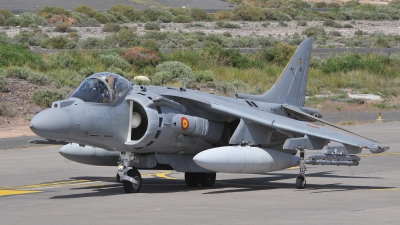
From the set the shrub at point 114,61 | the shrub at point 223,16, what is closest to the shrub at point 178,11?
the shrub at point 223,16

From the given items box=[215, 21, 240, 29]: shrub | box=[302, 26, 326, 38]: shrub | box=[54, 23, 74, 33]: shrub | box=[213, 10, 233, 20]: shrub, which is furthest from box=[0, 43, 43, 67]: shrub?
box=[213, 10, 233, 20]: shrub

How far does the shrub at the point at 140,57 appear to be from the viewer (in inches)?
1874

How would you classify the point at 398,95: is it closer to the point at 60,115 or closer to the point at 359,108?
the point at 359,108

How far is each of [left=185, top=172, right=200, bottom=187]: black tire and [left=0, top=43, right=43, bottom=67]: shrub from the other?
25461 mm

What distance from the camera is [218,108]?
60.3 feet

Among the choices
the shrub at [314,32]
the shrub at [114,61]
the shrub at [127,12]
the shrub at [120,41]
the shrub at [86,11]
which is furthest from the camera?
the shrub at [127,12]

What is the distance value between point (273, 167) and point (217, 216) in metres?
4.71

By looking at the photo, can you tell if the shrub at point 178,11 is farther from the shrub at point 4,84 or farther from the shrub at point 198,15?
the shrub at point 4,84

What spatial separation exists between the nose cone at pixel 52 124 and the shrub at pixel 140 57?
31.3m

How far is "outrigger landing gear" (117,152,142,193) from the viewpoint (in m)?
17.4

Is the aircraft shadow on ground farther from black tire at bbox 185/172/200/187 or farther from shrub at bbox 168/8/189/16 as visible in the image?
shrub at bbox 168/8/189/16

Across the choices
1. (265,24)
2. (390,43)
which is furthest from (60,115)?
(265,24)

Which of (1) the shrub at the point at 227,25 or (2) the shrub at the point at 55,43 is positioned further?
(1) the shrub at the point at 227,25

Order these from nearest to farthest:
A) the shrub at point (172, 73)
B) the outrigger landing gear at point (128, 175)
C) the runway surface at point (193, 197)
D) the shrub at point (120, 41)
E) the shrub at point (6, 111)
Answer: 1. the runway surface at point (193, 197)
2. the outrigger landing gear at point (128, 175)
3. the shrub at point (6, 111)
4. the shrub at point (172, 73)
5. the shrub at point (120, 41)
